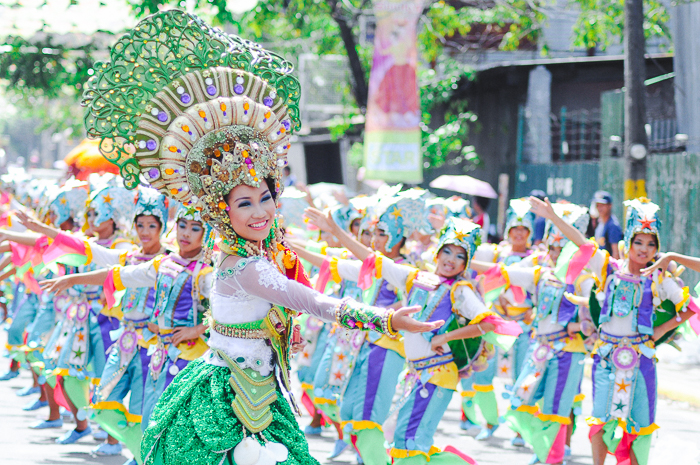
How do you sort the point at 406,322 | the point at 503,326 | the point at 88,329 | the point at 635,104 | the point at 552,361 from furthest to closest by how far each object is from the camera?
1. the point at 635,104
2. the point at 88,329
3. the point at 552,361
4. the point at 503,326
5. the point at 406,322

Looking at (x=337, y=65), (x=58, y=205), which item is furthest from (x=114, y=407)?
(x=337, y=65)

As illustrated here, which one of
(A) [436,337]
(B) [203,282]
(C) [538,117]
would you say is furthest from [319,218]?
(C) [538,117]

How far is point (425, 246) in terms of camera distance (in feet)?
33.8

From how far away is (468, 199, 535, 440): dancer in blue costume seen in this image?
919cm

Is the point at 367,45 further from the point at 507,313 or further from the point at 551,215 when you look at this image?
the point at 551,215

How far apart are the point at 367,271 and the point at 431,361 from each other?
31.8 inches

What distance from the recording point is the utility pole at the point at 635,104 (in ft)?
39.0

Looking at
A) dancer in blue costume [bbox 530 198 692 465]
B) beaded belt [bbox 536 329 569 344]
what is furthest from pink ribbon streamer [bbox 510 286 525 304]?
dancer in blue costume [bbox 530 198 692 465]

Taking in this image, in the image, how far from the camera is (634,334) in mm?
6891

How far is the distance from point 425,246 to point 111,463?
13.6 feet

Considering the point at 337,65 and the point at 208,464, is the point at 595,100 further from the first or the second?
the point at 208,464

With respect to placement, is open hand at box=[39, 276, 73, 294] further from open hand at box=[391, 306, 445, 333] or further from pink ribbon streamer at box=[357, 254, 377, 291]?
open hand at box=[391, 306, 445, 333]

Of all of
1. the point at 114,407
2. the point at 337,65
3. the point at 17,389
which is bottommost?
the point at 17,389

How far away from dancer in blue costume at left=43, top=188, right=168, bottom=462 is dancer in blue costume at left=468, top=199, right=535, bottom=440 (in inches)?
129
